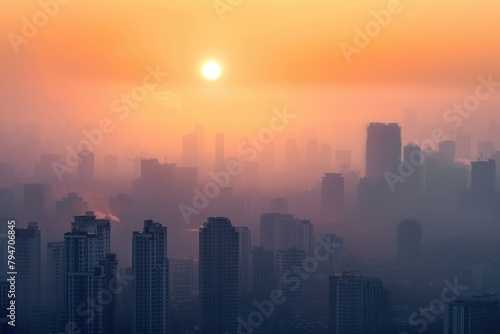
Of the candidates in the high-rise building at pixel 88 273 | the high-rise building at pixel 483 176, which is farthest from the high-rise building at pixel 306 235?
the high-rise building at pixel 483 176

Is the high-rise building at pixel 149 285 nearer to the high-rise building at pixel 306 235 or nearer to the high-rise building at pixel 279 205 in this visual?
the high-rise building at pixel 306 235

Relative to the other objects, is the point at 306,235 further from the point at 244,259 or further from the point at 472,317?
the point at 472,317

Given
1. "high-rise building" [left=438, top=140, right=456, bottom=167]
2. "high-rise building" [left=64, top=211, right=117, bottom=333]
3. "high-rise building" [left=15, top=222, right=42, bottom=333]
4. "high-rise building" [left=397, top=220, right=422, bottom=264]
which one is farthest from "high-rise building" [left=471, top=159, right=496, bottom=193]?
"high-rise building" [left=64, top=211, right=117, bottom=333]

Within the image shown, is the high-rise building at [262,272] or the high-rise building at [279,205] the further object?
the high-rise building at [279,205]

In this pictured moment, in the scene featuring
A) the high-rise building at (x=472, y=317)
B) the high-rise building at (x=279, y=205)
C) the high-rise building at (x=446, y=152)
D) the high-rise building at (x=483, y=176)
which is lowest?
the high-rise building at (x=472, y=317)

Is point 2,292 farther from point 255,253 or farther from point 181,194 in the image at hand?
point 181,194

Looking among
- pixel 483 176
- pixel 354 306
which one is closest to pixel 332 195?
pixel 483 176

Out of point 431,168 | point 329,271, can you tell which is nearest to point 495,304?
point 329,271
